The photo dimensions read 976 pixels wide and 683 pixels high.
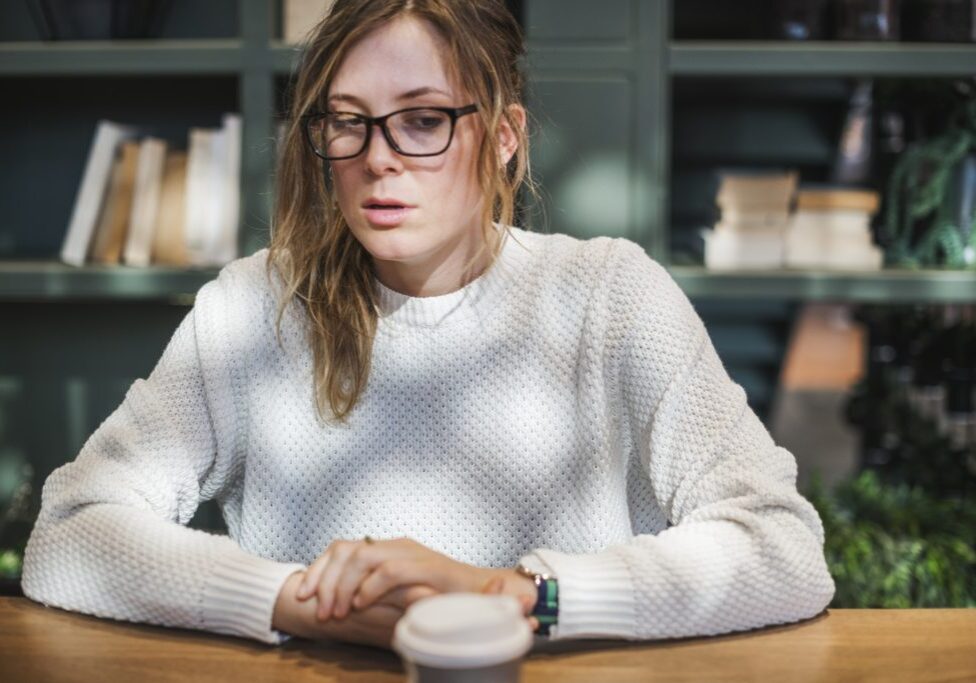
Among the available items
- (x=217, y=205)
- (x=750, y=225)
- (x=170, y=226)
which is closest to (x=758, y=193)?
(x=750, y=225)

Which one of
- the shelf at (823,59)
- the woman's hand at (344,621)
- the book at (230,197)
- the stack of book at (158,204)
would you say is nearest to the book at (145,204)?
the stack of book at (158,204)

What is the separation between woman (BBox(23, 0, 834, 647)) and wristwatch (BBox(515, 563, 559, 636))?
19 cm

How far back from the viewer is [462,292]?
1501 mm

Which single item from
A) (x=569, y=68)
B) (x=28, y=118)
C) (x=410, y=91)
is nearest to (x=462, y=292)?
(x=410, y=91)

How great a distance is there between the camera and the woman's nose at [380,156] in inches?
52.0

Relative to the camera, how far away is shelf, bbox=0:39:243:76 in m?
2.55

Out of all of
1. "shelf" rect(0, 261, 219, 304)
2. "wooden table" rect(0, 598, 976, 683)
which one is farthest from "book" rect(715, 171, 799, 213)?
"wooden table" rect(0, 598, 976, 683)

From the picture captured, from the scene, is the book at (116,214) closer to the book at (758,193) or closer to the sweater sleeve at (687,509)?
the book at (758,193)

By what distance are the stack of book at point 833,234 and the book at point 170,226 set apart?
1.33m

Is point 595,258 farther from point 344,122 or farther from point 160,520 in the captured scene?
point 160,520

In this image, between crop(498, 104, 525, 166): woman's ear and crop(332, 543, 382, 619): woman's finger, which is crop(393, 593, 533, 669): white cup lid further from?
crop(498, 104, 525, 166): woman's ear

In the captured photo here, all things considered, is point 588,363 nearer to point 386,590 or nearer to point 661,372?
point 661,372

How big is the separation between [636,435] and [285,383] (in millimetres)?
429

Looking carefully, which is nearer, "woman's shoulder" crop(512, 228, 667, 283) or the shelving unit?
"woman's shoulder" crop(512, 228, 667, 283)
